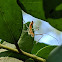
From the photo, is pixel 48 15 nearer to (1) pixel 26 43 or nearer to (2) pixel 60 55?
(2) pixel 60 55

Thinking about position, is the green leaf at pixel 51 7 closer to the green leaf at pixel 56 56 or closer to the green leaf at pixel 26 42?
the green leaf at pixel 56 56

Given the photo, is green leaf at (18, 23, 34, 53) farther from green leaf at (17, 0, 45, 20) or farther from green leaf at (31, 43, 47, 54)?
green leaf at (17, 0, 45, 20)

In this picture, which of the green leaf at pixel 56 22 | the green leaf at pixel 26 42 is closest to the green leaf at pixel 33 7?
the green leaf at pixel 56 22

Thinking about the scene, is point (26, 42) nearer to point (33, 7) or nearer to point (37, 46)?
point (37, 46)

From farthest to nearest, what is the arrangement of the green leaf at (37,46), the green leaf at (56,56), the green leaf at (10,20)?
the green leaf at (37,46) < the green leaf at (10,20) < the green leaf at (56,56)

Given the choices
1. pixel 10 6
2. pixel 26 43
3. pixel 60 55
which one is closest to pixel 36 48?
pixel 26 43

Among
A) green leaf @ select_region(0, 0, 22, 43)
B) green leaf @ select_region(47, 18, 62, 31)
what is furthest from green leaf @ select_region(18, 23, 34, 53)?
green leaf @ select_region(47, 18, 62, 31)

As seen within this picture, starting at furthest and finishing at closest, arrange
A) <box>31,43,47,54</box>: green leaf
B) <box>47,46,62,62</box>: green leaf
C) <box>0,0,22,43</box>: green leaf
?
<box>31,43,47,54</box>: green leaf, <box>0,0,22,43</box>: green leaf, <box>47,46,62,62</box>: green leaf

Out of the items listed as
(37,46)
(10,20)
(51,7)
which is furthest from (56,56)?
(37,46)
